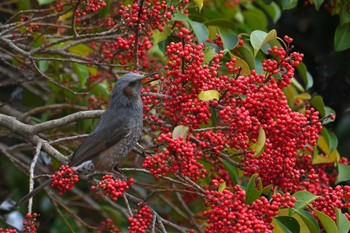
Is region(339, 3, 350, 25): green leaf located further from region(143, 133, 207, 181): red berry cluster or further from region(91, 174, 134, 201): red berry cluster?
region(91, 174, 134, 201): red berry cluster

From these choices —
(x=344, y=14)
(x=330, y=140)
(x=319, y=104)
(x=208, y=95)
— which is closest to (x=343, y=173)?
(x=330, y=140)

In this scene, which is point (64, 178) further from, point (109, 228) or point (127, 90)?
point (109, 228)

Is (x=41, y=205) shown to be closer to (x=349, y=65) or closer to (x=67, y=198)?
(x=67, y=198)

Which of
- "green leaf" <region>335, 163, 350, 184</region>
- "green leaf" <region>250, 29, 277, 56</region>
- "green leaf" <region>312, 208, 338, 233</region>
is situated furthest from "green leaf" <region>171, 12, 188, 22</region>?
"green leaf" <region>312, 208, 338, 233</region>

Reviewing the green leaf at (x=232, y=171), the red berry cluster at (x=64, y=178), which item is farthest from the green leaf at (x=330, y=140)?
the red berry cluster at (x=64, y=178)

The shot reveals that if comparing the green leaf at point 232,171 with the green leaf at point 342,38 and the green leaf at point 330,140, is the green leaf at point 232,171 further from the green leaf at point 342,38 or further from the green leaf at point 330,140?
the green leaf at point 342,38

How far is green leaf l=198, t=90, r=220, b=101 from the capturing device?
4.33m

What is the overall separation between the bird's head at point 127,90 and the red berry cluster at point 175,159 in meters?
0.95

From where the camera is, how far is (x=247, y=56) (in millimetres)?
5086

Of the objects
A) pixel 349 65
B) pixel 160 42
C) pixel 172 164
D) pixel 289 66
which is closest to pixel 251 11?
pixel 349 65

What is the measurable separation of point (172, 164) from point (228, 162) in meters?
0.76

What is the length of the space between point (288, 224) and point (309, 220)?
0.39ft

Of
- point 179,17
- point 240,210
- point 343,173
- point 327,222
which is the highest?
point 179,17

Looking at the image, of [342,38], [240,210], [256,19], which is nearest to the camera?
[240,210]
